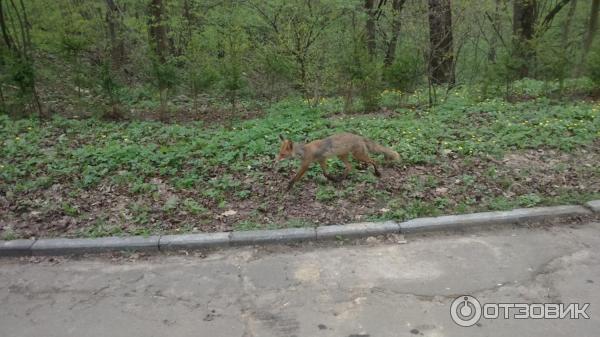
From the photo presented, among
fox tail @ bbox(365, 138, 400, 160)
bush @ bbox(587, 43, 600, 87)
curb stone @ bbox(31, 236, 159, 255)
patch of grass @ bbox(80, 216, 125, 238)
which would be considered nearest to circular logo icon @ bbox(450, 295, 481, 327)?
fox tail @ bbox(365, 138, 400, 160)

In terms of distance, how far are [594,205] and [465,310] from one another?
2.79 metres

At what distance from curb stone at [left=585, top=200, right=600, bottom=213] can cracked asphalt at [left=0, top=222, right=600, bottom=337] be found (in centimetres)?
30

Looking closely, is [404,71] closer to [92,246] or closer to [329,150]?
[329,150]

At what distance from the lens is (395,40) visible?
1122 cm

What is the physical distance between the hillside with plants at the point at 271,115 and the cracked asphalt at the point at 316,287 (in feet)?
1.84

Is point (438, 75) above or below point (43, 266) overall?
above

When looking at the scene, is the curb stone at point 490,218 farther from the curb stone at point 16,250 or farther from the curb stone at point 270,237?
the curb stone at point 16,250

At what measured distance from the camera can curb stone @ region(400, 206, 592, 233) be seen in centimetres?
515

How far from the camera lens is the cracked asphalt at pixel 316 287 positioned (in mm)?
3670

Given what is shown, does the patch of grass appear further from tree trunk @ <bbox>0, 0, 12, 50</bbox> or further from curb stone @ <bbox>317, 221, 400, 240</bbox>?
tree trunk @ <bbox>0, 0, 12, 50</bbox>

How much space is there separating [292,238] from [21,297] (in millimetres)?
2705

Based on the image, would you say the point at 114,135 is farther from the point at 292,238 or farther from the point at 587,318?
the point at 587,318

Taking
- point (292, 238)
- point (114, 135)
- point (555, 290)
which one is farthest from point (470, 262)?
point (114, 135)

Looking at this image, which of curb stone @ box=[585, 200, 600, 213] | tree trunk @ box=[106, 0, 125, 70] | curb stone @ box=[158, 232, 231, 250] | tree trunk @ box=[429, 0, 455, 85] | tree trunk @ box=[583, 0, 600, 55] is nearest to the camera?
curb stone @ box=[158, 232, 231, 250]
